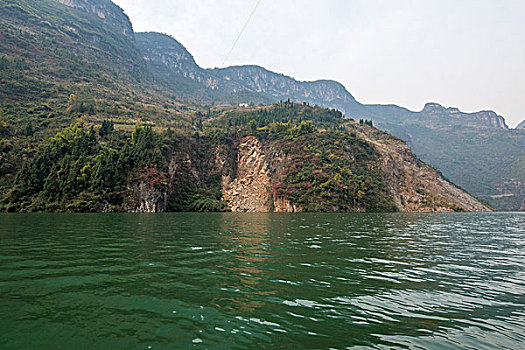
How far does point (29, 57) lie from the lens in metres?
184

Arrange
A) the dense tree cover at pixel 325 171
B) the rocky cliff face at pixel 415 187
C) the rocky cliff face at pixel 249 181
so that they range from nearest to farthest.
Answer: the dense tree cover at pixel 325 171
the rocky cliff face at pixel 249 181
the rocky cliff face at pixel 415 187

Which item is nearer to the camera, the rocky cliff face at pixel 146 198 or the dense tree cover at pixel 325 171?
the rocky cliff face at pixel 146 198

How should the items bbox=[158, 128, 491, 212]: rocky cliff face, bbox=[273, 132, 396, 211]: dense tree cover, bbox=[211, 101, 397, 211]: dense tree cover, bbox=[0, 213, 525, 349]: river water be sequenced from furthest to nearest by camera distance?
bbox=[158, 128, 491, 212]: rocky cliff face < bbox=[211, 101, 397, 211]: dense tree cover < bbox=[273, 132, 396, 211]: dense tree cover < bbox=[0, 213, 525, 349]: river water

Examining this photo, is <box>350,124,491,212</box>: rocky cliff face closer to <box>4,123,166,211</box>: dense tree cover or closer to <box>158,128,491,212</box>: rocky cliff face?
<box>158,128,491,212</box>: rocky cliff face

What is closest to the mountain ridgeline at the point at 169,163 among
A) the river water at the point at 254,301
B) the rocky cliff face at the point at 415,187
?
the rocky cliff face at the point at 415,187

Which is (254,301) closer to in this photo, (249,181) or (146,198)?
(146,198)

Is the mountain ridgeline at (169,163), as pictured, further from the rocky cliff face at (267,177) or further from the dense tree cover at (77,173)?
the rocky cliff face at (267,177)

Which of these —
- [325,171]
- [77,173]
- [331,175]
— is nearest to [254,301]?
[77,173]

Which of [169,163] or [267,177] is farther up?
[169,163]

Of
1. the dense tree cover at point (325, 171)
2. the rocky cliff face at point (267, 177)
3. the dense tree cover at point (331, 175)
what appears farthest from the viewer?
the rocky cliff face at point (267, 177)

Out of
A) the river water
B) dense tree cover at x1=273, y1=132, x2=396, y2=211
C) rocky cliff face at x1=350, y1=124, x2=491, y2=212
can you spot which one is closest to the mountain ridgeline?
dense tree cover at x1=273, y1=132, x2=396, y2=211

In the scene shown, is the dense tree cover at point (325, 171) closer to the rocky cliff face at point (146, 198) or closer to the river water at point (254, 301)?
the rocky cliff face at point (146, 198)

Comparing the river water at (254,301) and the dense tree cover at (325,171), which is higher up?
the dense tree cover at (325,171)

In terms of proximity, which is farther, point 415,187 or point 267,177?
point 415,187
